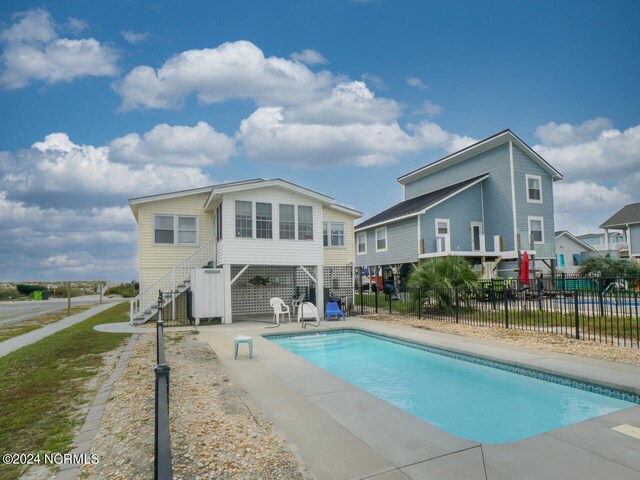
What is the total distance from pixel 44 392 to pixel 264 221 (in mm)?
10868

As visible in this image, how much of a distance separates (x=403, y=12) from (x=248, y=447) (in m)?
19.4

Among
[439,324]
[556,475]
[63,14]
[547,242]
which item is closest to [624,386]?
[556,475]

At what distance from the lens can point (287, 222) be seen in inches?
667

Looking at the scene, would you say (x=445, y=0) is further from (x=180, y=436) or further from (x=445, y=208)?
(x=180, y=436)

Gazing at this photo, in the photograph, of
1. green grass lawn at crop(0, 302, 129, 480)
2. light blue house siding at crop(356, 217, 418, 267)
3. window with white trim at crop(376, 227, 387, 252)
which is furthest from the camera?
window with white trim at crop(376, 227, 387, 252)

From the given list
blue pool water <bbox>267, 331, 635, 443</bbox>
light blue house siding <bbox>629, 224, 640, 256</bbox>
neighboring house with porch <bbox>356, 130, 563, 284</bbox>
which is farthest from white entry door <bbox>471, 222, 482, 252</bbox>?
light blue house siding <bbox>629, 224, 640, 256</bbox>

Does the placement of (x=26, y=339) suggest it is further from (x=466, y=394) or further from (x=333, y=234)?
(x=333, y=234)

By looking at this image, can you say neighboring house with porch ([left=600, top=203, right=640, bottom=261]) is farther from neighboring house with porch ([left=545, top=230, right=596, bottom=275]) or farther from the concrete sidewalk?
the concrete sidewalk

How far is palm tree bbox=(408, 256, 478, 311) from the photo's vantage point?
15367 millimetres

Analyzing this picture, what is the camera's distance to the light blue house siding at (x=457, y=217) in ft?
80.6

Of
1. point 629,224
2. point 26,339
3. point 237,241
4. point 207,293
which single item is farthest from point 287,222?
point 629,224

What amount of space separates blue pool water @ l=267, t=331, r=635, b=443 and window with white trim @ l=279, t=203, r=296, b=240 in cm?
653

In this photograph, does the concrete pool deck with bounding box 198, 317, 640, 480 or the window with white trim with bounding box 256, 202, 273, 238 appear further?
the window with white trim with bounding box 256, 202, 273, 238

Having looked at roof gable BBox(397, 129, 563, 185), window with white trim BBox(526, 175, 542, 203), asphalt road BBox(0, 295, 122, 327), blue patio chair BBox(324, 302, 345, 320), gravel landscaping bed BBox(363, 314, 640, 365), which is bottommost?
asphalt road BBox(0, 295, 122, 327)
